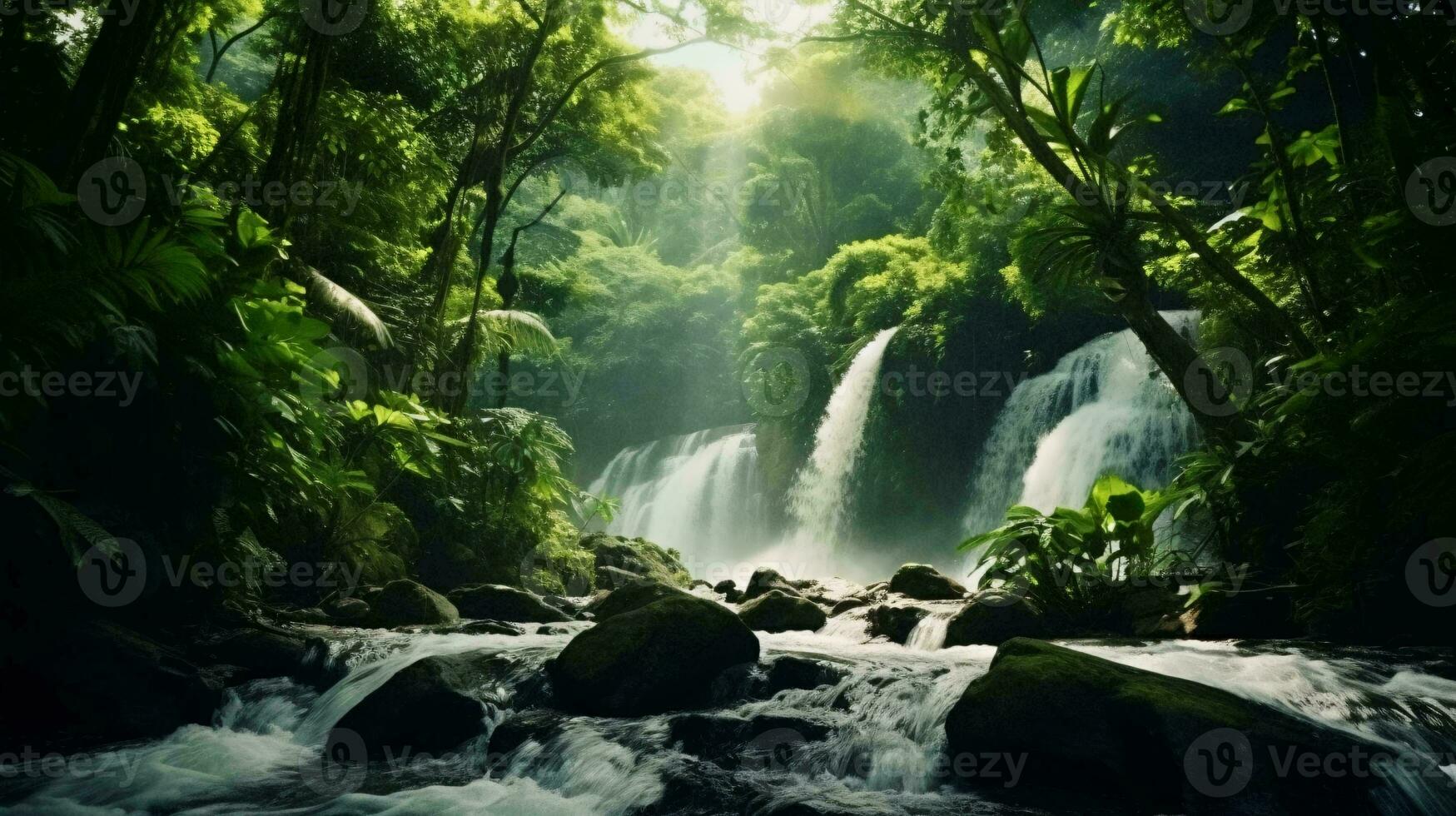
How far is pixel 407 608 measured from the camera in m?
7.14

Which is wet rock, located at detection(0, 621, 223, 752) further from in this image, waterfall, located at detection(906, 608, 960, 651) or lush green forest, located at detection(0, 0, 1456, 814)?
waterfall, located at detection(906, 608, 960, 651)

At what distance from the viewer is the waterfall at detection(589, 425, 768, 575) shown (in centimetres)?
2184

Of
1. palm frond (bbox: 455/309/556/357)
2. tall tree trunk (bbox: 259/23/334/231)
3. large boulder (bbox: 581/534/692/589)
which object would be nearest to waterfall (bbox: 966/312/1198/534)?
large boulder (bbox: 581/534/692/589)

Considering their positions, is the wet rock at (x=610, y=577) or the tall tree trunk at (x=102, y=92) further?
the wet rock at (x=610, y=577)

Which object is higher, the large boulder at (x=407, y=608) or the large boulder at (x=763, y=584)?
the large boulder at (x=763, y=584)

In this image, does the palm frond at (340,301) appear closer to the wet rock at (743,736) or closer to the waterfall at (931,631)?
the waterfall at (931,631)

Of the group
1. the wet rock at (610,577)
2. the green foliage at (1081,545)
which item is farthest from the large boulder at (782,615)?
the wet rock at (610,577)

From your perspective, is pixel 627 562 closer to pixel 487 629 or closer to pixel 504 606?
pixel 504 606

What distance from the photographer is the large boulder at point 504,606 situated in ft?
26.0

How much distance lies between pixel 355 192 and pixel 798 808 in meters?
9.66

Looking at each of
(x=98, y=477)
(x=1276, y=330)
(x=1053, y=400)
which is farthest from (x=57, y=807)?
(x=1053, y=400)

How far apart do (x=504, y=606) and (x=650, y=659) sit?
3.82 m

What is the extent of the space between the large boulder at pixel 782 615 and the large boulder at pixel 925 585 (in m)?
1.37

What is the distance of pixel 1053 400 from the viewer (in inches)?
519
